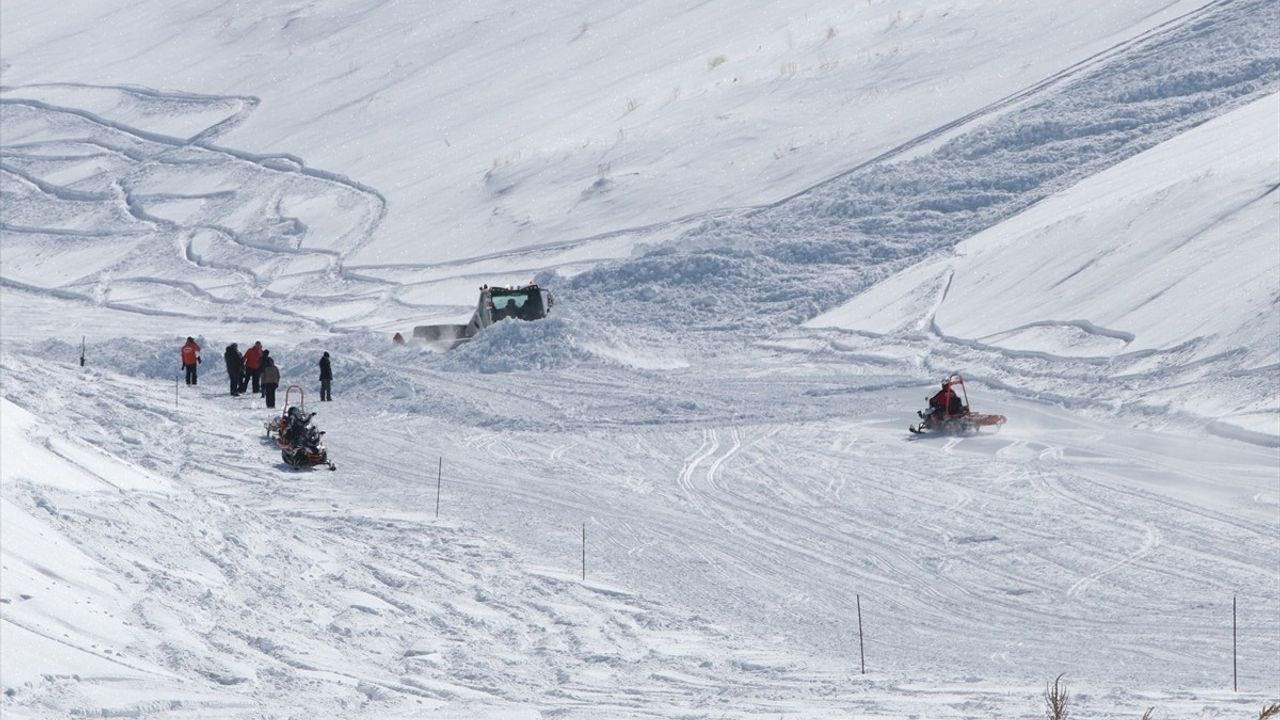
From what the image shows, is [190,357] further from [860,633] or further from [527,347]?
[860,633]

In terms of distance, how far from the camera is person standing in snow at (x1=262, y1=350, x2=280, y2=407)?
2569 centimetres

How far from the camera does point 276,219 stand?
47.0 metres

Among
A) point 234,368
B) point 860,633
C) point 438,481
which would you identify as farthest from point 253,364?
point 860,633

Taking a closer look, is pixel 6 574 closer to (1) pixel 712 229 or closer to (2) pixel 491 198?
(1) pixel 712 229

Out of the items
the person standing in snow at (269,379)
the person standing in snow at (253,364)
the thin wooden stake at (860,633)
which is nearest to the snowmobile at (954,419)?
the thin wooden stake at (860,633)

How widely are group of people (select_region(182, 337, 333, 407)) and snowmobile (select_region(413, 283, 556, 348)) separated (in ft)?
12.2

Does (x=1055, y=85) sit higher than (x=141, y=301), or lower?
higher

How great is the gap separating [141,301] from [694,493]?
26031 mm

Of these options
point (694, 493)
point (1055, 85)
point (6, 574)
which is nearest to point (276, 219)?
point (1055, 85)

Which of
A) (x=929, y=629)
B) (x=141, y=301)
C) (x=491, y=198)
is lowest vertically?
(x=929, y=629)

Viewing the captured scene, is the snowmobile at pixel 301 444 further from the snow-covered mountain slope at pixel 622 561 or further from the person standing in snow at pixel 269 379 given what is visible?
the person standing in snow at pixel 269 379

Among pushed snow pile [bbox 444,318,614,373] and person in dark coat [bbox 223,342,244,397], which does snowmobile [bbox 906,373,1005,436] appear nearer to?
pushed snow pile [bbox 444,318,614,373]

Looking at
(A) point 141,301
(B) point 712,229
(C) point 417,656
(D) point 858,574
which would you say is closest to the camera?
(C) point 417,656

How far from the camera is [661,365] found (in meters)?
29.8
